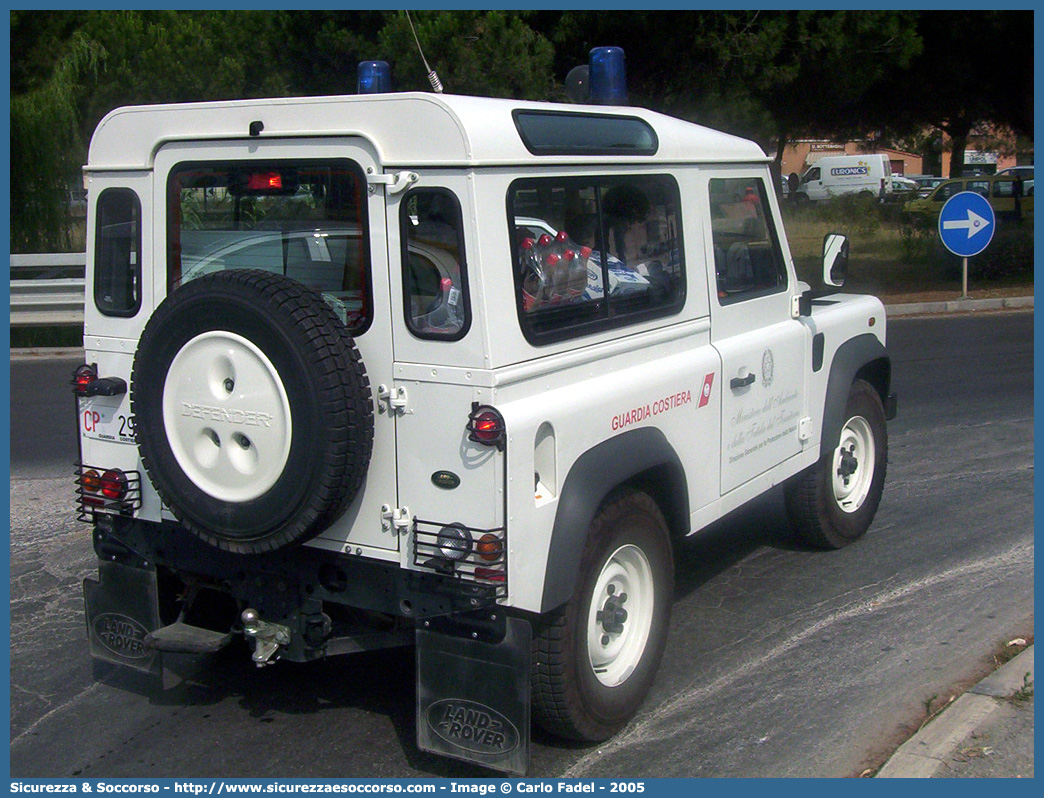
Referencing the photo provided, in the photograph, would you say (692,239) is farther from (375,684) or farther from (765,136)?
(765,136)

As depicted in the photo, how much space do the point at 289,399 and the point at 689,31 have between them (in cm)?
1317

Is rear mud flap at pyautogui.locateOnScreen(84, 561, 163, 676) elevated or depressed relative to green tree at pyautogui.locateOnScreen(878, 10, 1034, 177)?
depressed

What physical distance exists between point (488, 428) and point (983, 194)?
33.3m

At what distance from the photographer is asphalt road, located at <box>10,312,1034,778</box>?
4.06m

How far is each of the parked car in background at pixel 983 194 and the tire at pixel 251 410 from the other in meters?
29.9

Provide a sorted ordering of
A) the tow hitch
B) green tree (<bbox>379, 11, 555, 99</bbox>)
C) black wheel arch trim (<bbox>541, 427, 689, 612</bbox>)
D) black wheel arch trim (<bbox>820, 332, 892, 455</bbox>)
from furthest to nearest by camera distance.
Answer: green tree (<bbox>379, 11, 555, 99</bbox>) < black wheel arch trim (<bbox>820, 332, 892, 455</bbox>) < the tow hitch < black wheel arch trim (<bbox>541, 427, 689, 612</bbox>)

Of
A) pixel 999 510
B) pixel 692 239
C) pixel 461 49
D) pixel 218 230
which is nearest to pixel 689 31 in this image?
pixel 461 49

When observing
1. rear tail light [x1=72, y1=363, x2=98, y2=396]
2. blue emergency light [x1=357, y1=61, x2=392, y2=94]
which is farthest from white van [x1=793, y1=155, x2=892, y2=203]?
rear tail light [x1=72, y1=363, x2=98, y2=396]

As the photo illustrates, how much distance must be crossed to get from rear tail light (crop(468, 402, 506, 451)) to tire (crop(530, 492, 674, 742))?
2.09 feet

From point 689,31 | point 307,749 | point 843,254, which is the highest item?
point 689,31

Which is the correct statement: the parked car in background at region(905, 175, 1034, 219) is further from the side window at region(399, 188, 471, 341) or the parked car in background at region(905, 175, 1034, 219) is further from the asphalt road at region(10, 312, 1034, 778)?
the side window at region(399, 188, 471, 341)

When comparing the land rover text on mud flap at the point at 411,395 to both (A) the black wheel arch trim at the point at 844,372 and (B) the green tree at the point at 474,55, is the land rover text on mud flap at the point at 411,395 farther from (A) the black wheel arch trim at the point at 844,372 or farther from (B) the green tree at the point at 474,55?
(B) the green tree at the point at 474,55

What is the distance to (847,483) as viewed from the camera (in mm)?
6289

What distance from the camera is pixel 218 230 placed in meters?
4.10
